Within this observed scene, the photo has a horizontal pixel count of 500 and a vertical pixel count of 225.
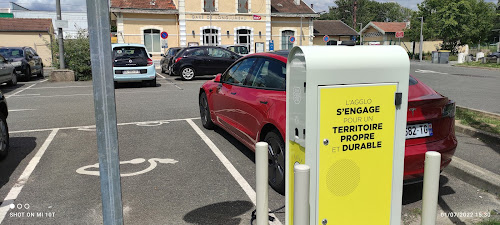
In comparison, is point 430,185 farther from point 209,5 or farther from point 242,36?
point 242,36

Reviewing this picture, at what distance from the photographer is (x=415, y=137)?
3.86 m

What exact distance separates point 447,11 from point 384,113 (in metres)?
45.9

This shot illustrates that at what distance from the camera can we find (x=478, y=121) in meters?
7.07

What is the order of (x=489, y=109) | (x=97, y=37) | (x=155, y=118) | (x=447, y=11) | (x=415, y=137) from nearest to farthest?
(x=97, y=37) < (x=415, y=137) < (x=155, y=118) < (x=489, y=109) < (x=447, y=11)

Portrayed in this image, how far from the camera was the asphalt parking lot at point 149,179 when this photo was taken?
12.5ft

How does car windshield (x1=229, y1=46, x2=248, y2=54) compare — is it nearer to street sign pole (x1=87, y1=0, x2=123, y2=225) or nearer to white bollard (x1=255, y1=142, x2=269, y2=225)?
white bollard (x1=255, y1=142, x2=269, y2=225)

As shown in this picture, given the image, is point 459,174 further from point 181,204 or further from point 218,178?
point 181,204

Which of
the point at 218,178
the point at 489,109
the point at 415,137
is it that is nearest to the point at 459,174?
the point at 415,137

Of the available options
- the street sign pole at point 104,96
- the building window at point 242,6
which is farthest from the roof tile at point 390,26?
the street sign pole at point 104,96

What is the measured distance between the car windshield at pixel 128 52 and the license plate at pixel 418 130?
12.5 meters

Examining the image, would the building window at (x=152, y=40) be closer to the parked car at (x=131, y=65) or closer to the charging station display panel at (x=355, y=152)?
the parked car at (x=131, y=65)

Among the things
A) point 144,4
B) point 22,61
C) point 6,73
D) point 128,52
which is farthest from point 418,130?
point 144,4

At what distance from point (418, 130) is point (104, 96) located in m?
3.01

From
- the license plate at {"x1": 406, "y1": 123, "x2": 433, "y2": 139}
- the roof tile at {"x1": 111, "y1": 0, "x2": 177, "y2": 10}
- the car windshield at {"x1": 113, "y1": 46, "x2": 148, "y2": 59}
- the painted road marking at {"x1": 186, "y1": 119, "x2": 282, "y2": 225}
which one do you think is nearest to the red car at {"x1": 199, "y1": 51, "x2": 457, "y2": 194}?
the license plate at {"x1": 406, "y1": 123, "x2": 433, "y2": 139}
